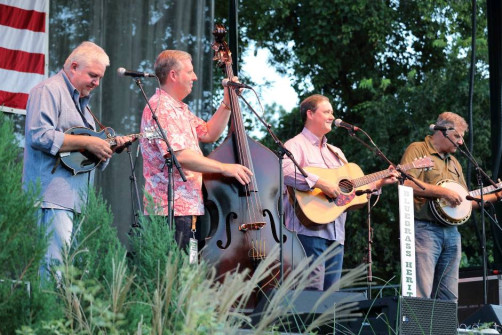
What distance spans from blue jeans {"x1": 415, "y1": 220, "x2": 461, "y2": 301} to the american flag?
3189 mm

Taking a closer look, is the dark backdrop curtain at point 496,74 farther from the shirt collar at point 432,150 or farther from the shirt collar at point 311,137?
the shirt collar at point 311,137

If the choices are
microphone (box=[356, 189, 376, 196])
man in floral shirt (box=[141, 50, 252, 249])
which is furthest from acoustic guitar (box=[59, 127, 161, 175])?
microphone (box=[356, 189, 376, 196])

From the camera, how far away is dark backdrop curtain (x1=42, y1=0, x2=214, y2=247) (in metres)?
6.33

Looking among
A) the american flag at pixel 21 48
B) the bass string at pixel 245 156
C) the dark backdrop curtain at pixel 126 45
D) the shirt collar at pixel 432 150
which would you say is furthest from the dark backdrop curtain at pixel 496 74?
the american flag at pixel 21 48

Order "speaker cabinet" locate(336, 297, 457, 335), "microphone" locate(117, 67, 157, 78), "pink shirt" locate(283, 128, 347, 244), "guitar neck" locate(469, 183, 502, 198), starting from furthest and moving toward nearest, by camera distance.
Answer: "guitar neck" locate(469, 183, 502, 198) → "pink shirt" locate(283, 128, 347, 244) → "microphone" locate(117, 67, 157, 78) → "speaker cabinet" locate(336, 297, 457, 335)

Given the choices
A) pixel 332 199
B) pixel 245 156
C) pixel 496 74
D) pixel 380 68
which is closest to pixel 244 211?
pixel 245 156

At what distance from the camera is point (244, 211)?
16.1 feet

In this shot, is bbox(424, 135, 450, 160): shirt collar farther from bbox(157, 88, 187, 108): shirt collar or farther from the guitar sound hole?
bbox(157, 88, 187, 108): shirt collar

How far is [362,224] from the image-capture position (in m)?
11.9

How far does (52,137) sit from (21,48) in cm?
237

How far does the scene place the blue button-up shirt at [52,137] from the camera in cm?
403

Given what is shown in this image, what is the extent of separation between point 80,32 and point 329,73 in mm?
7135

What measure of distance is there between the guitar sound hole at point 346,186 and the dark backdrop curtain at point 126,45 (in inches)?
59.4

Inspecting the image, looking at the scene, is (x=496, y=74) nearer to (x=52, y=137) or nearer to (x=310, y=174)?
(x=310, y=174)
